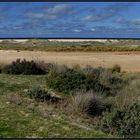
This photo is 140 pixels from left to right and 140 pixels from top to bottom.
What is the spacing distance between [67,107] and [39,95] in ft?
3.56

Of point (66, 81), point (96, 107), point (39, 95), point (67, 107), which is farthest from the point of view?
point (66, 81)

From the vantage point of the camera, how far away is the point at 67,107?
1383 cm

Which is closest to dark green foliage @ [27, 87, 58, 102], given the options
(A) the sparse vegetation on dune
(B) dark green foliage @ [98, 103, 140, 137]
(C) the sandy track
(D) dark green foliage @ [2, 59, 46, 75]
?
(A) the sparse vegetation on dune

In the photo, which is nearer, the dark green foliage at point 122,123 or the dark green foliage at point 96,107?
the dark green foliage at point 122,123

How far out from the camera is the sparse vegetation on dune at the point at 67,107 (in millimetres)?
10820

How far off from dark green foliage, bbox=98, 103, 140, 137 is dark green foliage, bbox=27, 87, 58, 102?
2.40 m

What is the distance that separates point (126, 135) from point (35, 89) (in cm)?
396

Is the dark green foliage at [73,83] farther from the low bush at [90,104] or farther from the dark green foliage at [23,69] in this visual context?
the dark green foliage at [23,69]

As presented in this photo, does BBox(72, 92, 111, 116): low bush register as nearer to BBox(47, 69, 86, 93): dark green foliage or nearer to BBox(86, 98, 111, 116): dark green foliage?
BBox(86, 98, 111, 116): dark green foliage

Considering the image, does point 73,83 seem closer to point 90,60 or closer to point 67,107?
point 67,107

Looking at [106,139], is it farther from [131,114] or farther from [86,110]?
[86,110]

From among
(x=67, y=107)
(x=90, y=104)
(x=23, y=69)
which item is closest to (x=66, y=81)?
(x=90, y=104)

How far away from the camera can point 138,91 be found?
57.1 ft

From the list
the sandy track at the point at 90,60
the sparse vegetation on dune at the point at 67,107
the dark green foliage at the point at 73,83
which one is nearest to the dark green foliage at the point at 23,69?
the sparse vegetation on dune at the point at 67,107
